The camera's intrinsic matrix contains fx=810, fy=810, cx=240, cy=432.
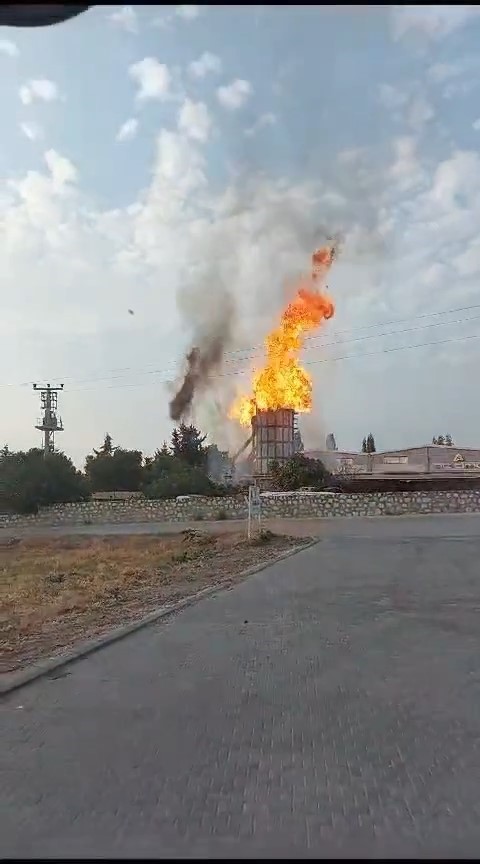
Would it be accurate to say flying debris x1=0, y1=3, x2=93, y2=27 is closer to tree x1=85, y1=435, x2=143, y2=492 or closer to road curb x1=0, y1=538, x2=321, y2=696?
road curb x1=0, y1=538, x2=321, y2=696

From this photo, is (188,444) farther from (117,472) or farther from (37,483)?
(37,483)

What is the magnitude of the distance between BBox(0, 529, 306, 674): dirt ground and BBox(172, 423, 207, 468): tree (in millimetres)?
33898

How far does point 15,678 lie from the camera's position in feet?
22.5

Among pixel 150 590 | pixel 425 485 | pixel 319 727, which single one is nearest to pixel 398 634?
pixel 319 727

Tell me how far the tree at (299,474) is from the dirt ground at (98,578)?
63.7 feet

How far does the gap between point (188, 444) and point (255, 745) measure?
59.5 metres

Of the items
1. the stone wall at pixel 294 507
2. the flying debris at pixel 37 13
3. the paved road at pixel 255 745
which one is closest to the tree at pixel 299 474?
the stone wall at pixel 294 507

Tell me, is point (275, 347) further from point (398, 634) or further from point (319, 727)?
point (319, 727)

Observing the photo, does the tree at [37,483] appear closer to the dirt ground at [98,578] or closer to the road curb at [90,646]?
the dirt ground at [98,578]

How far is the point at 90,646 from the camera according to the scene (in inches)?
328

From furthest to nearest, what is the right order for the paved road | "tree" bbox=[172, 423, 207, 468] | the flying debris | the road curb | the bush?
1. "tree" bbox=[172, 423, 207, 468]
2. the bush
3. the road curb
4. the paved road
5. the flying debris

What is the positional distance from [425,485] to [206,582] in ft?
122

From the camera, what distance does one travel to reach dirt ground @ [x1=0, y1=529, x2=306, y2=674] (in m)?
9.60

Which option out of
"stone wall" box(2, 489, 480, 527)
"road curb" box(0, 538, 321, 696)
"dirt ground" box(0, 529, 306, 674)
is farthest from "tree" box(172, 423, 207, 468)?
"road curb" box(0, 538, 321, 696)
